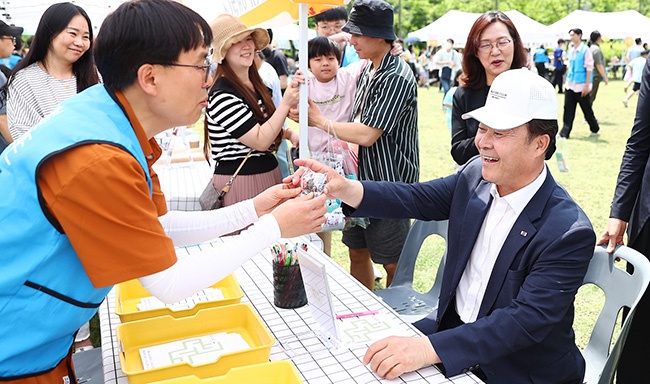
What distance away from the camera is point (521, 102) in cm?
183

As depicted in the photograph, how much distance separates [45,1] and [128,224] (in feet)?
20.0

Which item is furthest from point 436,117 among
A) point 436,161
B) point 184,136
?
point 184,136

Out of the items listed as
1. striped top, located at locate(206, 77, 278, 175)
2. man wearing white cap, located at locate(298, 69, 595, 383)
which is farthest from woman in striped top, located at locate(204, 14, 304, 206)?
man wearing white cap, located at locate(298, 69, 595, 383)

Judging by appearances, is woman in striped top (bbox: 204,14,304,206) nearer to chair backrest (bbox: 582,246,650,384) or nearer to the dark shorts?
the dark shorts

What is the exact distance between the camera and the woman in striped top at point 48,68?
3494mm

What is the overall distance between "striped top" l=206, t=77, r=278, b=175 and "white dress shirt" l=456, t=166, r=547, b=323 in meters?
1.59

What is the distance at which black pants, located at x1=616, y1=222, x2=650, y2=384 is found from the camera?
2.40 metres

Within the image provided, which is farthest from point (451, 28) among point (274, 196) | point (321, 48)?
point (274, 196)

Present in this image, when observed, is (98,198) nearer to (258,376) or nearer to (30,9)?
(258,376)

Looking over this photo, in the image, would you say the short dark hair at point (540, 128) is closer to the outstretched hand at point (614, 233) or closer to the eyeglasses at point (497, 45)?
the outstretched hand at point (614, 233)

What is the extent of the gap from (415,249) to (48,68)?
8.55 feet

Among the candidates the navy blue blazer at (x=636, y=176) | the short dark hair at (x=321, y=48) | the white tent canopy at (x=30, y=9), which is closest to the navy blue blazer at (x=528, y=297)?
the navy blue blazer at (x=636, y=176)

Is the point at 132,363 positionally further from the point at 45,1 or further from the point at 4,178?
the point at 45,1

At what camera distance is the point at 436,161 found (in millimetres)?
8766
